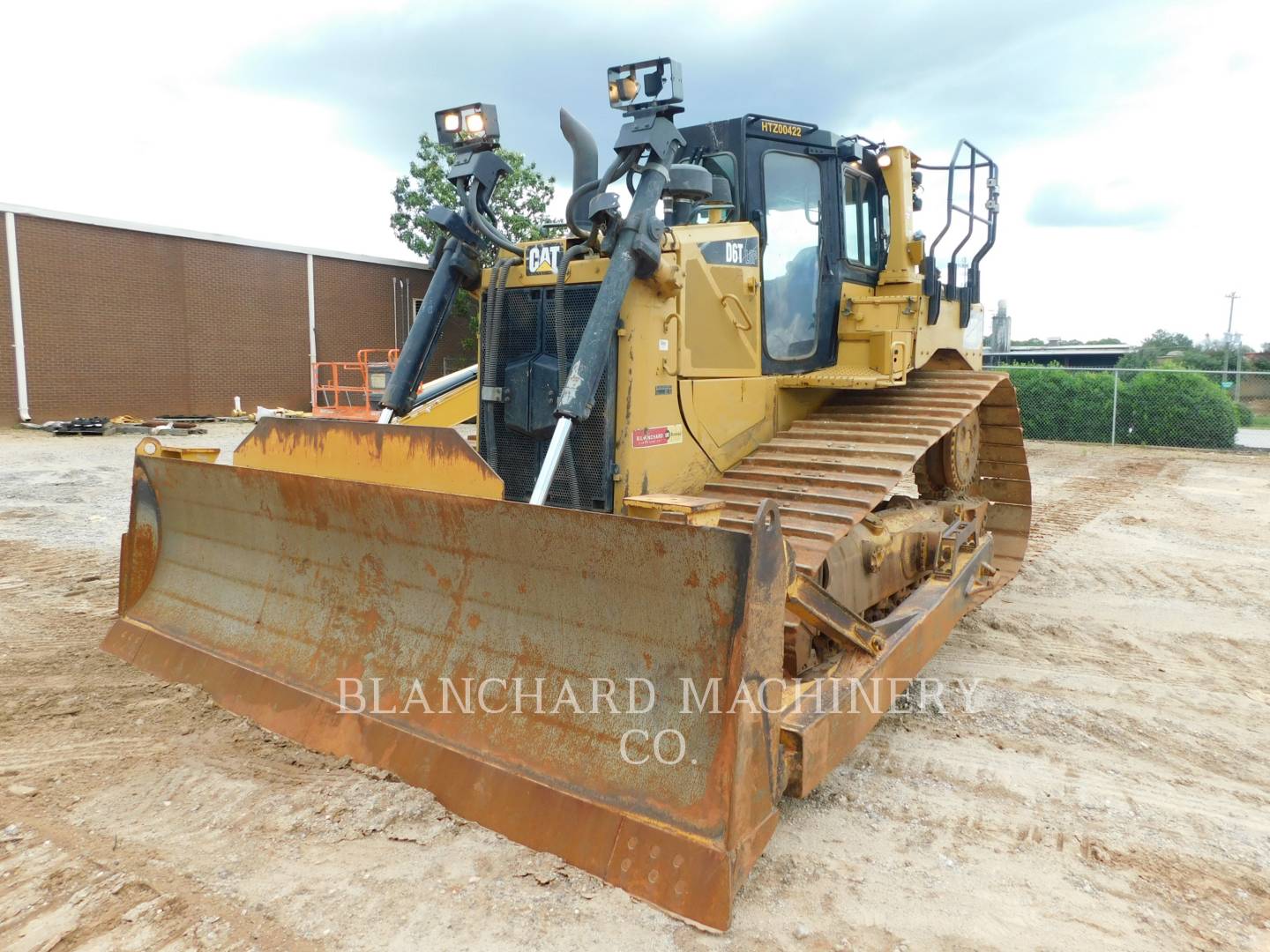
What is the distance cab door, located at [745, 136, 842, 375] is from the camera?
473 cm

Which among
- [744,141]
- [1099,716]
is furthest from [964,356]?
[1099,716]

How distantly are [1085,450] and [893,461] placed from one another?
14.0 meters

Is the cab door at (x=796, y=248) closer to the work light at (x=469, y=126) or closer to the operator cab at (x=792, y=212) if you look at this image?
the operator cab at (x=792, y=212)

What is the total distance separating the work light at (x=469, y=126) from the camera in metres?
4.43

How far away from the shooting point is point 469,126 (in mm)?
4469

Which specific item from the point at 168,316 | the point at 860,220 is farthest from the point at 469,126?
the point at 168,316

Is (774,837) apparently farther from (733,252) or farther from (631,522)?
(733,252)

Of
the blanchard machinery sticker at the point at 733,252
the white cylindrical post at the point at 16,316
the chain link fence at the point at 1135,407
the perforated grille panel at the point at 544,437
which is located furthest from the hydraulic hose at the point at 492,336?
the white cylindrical post at the point at 16,316

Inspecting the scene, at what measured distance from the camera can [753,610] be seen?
8.34 feet

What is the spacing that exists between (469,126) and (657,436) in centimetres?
187

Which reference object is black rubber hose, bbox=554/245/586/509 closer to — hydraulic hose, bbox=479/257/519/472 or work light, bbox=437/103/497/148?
hydraulic hose, bbox=479/257/519/472

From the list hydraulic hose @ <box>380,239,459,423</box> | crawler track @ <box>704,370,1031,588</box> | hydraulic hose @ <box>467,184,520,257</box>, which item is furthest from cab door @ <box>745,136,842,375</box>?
hydraulic hose @ <box>380,239,459,423</box>

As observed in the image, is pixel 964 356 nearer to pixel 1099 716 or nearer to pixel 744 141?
pixel 744 141

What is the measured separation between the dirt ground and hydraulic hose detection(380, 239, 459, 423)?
5.73 ft
